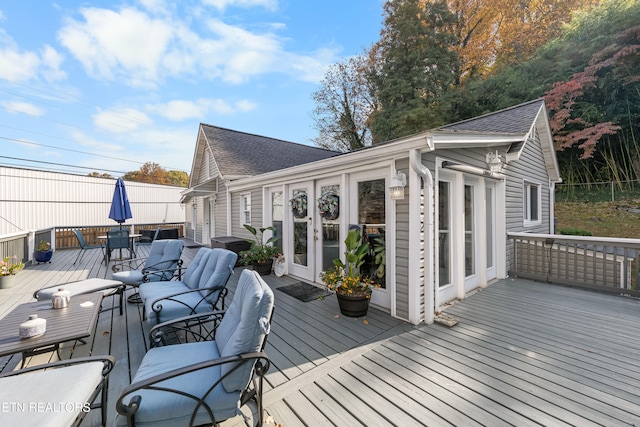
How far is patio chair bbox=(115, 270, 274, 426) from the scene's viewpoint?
59.9 inches

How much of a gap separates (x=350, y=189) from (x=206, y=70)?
946 centimetres

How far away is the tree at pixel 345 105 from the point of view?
728 inches

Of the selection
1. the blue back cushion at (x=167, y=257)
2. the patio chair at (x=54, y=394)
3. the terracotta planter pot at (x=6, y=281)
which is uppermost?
the blue back cushion at (x=167, y=257)

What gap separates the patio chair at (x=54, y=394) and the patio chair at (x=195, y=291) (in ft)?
3.65

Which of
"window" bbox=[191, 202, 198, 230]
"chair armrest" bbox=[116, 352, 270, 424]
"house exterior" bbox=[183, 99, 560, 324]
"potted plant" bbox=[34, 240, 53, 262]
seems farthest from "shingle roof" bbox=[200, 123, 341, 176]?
"chair armrest" bbox=[116, 352, 270, 424]

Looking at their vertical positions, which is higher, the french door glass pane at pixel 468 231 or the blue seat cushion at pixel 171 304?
the french door glass pane at pixel 468 231

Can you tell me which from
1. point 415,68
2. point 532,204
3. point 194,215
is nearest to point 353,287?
point 532,204

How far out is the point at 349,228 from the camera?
4.54m

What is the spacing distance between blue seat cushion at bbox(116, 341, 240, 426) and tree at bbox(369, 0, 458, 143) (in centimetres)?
1467

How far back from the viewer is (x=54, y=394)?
155cm

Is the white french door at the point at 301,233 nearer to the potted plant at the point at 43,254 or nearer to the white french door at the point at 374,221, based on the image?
the white french door at the point at 374,221

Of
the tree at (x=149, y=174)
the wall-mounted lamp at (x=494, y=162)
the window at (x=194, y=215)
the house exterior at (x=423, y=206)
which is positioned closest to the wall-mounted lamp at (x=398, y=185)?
the house exterior at (x=423, y=206)

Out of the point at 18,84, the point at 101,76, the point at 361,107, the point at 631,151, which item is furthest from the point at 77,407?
the point at 18,84

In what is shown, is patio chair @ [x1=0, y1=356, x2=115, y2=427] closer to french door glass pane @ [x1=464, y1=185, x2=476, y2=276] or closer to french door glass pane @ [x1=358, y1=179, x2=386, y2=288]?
french door glass pane @ [x1=358, y1=179, x2=386, y2=288]
